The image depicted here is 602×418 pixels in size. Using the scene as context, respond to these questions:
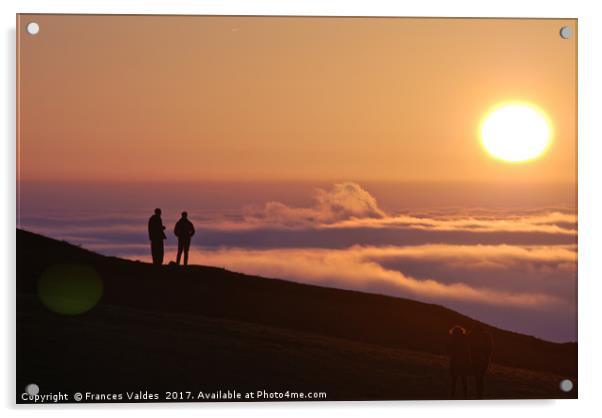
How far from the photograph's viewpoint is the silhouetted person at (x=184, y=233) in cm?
775

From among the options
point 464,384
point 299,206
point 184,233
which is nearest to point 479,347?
point 464,384

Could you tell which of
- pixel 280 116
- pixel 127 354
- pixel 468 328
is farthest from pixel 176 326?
pixel 468 328

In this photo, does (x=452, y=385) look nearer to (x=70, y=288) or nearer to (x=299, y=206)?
(x=299, y=206)

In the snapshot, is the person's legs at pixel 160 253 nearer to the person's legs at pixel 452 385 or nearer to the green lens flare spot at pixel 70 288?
the green lens flare spot at pixel 70 288

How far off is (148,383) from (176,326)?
54cm

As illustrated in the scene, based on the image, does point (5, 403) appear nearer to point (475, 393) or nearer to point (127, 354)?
point (127, 354)

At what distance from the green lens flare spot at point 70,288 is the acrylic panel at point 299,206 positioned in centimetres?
2

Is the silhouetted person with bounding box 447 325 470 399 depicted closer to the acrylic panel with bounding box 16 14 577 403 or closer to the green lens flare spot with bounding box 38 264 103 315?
the acrylic panel with bounding box 16 14 577 403

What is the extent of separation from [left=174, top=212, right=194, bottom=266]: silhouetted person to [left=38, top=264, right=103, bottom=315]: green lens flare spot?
794 millimetres

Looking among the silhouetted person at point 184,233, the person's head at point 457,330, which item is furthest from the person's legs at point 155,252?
the person's head at point 457,330

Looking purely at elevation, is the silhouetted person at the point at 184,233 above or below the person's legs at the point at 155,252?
above

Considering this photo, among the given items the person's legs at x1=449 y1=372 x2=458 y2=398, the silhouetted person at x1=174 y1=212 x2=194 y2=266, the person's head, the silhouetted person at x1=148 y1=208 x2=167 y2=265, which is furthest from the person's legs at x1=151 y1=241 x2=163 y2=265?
the person's legs at x1=449 y1=372 x2=458 y2=398

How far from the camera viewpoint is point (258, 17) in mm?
7895

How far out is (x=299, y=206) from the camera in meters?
7.95
